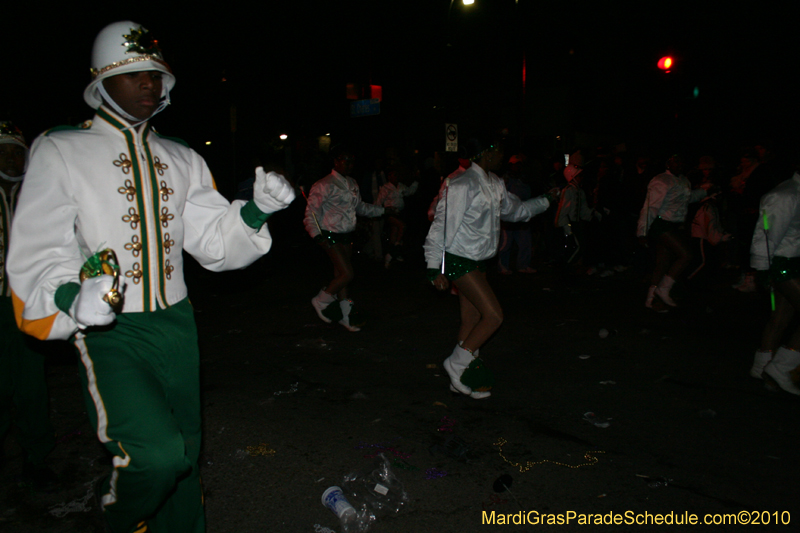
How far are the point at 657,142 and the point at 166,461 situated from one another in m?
27.4

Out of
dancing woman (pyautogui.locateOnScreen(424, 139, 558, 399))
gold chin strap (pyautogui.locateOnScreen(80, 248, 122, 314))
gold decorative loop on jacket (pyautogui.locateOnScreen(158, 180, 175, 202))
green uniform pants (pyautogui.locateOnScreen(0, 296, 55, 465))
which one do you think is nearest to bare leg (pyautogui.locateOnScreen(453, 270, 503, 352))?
dancing woman (pyautogui.locateOnScreen(424, 139, 558, 399))

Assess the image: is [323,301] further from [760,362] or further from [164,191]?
[164,191]

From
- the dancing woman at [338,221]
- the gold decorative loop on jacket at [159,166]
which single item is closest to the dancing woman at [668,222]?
the dancing woman at [338,221]

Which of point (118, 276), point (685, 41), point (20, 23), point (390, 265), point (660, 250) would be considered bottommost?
point (390, 265)

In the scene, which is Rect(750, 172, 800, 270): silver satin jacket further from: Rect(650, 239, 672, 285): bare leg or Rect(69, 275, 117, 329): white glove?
Rect(69, 275, 117, 329): white glove

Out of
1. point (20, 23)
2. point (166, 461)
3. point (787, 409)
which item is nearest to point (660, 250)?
point (787, 409)

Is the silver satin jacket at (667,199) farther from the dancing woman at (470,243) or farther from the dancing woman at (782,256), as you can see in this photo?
the dancing woman at (470,243)

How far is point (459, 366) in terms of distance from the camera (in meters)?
5.11

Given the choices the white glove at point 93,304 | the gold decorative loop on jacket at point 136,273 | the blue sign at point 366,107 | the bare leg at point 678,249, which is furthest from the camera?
the blue sign at point 366,107

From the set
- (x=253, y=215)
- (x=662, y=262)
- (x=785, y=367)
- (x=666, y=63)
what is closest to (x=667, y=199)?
(x=662, y=262)

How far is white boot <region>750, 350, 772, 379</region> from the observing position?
17.6 feet

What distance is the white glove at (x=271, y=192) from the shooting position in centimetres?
252

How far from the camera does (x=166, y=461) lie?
2246 mm

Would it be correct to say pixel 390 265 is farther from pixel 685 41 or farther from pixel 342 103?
pixel 342 103
